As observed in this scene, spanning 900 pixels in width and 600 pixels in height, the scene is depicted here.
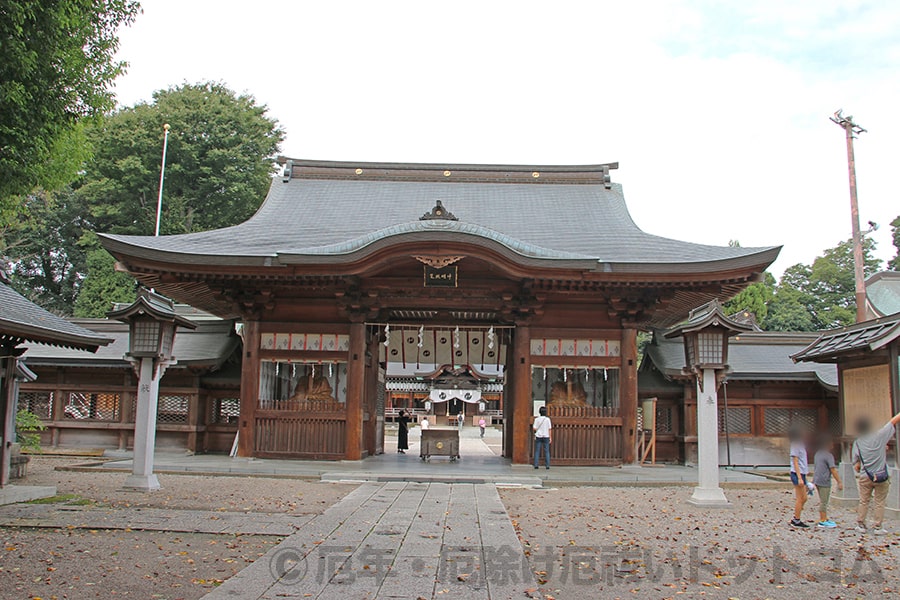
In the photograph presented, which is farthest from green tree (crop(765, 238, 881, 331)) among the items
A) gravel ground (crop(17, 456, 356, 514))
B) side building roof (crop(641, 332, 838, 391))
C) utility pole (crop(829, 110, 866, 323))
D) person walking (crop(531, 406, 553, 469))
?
gravel ground (crop(17, 456, 356, 514))

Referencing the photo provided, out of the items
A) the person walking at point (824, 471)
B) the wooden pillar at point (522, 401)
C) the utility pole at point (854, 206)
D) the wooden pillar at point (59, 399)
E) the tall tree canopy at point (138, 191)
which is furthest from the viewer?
the tall tree canopy at point (138, 191)

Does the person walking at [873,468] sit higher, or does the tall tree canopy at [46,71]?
the tall tree canopy at [46,71]

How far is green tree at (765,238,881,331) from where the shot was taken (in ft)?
133

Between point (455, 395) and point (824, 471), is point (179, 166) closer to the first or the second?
point (455, 395)

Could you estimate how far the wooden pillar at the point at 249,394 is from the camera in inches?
566

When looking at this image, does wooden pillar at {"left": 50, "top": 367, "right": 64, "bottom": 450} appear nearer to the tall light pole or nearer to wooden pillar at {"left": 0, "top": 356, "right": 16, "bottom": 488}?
wooden pillar at {"left": 0, "top": 356, "right": 16, "bottom": 488}

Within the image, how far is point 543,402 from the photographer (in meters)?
16.0

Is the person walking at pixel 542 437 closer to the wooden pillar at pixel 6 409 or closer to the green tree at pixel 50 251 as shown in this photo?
the wooden pillar at pixel 6 409

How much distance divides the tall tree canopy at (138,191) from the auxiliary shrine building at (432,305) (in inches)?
712

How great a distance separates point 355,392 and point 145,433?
4701 millimetres

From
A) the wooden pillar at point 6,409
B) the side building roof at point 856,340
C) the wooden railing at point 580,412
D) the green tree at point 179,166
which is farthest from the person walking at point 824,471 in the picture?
the green tree at point 179,166

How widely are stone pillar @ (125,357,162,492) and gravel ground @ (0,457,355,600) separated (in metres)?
0.26

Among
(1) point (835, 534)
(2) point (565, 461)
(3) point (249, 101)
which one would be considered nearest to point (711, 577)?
(1) point (835, 534)

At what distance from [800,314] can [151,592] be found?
139ft
